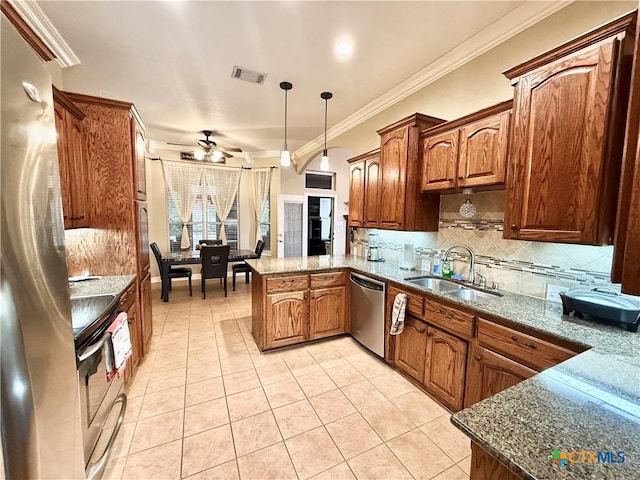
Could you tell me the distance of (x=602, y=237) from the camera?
1.44 metres

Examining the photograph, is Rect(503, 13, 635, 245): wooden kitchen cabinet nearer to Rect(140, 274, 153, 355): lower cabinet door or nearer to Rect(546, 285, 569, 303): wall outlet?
Rect(546, 285, 569, 303): wall outlet

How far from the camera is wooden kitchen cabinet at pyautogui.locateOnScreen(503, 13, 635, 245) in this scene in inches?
54.1

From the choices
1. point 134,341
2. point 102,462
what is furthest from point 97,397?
point 134,341

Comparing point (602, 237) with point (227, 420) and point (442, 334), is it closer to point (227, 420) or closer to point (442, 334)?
point (442, 334)

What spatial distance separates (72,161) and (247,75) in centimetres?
181

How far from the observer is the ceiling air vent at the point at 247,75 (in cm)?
282

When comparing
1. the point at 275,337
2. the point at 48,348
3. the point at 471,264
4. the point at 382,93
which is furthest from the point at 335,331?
→ the point at 382,93

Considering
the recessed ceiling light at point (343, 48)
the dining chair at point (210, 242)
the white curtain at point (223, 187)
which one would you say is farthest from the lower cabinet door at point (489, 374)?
the white curtain at point (223, 187)

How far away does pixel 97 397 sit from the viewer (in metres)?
1.51

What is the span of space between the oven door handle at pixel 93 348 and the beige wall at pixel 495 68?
10.5ft

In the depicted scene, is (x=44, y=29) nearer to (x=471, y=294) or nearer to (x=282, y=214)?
(x=471, y=294)

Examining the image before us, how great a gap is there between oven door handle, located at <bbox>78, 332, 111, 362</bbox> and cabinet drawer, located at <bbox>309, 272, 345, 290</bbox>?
178cm

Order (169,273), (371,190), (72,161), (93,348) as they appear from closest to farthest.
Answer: (93,348) → (72,161) → (371,190) → (169,273)

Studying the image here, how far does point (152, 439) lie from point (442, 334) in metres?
2.11
